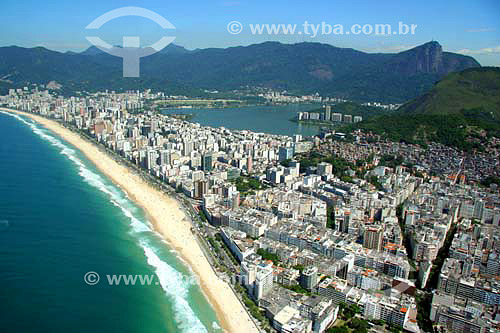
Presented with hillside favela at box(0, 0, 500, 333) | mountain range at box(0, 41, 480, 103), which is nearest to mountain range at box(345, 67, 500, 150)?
hillside favela at box(0, 0, 500, 333)

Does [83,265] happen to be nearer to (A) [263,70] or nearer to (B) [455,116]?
(B) [455,116]

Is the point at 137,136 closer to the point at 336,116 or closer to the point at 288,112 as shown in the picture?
the point at 336,116

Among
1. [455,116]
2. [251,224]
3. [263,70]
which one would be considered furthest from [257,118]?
[263,70]

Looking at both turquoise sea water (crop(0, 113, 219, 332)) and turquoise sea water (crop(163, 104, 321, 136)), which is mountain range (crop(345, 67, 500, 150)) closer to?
turquoise sea water (crop(163, 104, 321, 136))

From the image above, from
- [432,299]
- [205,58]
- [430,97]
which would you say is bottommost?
[432,299]

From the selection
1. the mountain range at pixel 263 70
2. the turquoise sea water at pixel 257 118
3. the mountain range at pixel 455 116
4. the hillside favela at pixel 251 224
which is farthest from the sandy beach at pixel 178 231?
the mountain range at pixel 263 70

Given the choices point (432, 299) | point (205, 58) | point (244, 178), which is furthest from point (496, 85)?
point (205, 58)

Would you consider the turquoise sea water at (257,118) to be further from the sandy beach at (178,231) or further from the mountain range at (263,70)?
the sandy beach at (178,231)
